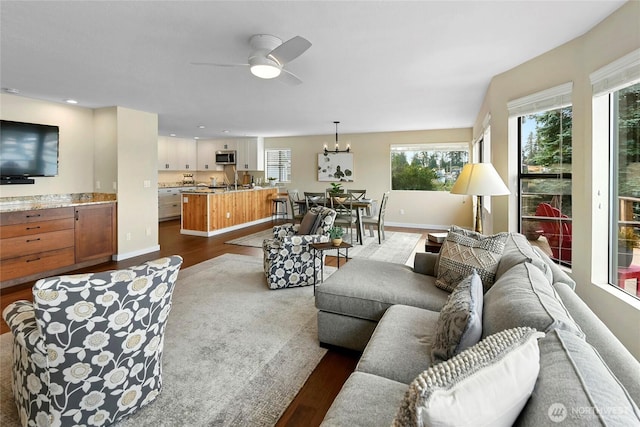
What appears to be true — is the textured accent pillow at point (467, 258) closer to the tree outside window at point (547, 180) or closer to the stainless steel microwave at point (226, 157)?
the tree outside window at point (547, 180)

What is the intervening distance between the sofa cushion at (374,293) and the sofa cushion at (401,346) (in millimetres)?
179

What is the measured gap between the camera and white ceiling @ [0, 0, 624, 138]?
2.22 m

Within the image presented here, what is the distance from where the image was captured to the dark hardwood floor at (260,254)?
1934mm

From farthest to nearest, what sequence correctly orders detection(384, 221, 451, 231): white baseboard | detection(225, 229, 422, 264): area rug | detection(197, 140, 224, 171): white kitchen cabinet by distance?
1. detection(197, 140, 224, 171): white kitchen cabinet
2. detection(384, 221, 451, 231): white baseboard
3. detection(225, 229, 422, 264): area rug

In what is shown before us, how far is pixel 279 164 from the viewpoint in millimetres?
10211

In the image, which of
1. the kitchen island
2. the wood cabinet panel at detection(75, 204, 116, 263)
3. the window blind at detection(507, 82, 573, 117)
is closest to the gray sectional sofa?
the window blind at detection(507, 82, 573, 117)

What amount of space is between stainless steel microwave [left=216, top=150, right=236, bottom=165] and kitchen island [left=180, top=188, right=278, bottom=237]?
197 centimetres

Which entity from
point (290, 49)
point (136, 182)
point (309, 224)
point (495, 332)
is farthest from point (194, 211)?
point (495, 332)

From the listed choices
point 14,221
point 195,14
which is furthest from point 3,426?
point 14,221

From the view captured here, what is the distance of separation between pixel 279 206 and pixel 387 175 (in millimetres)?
3359

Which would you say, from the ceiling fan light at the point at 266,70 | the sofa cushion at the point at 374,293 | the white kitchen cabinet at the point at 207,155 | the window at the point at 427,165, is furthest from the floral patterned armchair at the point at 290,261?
the white kitchen cabinet at the point at 207,155

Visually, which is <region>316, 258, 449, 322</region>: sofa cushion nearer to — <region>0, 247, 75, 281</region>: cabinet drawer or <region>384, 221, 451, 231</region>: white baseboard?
<region>0, 247, 75, 281</region>: cabinet drawer

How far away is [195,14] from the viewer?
7.47ft

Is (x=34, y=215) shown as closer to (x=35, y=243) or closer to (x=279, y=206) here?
(x=35, y=243)
